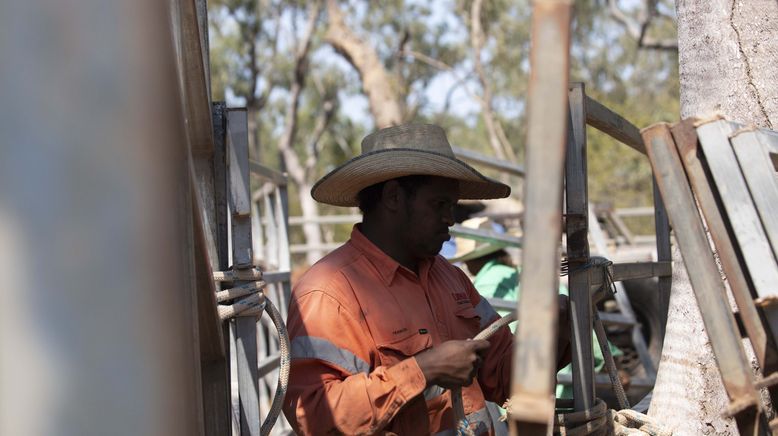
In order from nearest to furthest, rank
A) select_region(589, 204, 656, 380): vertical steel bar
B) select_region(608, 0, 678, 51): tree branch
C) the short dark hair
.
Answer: the short dark hair < select_region(589, 204, 656, 380): vertical steel bar < select_region(608, 0, 678, 51): tree branch

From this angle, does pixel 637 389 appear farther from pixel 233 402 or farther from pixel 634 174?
pixel 634 174

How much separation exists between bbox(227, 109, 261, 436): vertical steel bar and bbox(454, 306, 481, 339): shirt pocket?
2.08 ft

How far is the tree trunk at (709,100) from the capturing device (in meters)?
2.39

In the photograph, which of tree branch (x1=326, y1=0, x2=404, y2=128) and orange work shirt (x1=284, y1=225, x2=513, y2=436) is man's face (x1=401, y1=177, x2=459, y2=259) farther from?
tree branch (x1=326, y1=0, x2=404, y2=128)

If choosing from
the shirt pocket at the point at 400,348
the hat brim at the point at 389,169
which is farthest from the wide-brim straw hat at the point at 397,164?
the shirt pocket at the point at 400,348

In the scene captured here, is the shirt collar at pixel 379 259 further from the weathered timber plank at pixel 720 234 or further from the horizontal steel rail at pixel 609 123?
the weathered timber plank at pixel 720 234

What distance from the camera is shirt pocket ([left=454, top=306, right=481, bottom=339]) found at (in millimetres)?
2562

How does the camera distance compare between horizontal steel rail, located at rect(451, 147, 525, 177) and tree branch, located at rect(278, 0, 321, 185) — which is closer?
horizontal steel rail, located at rect(451, 147, 525, 177)

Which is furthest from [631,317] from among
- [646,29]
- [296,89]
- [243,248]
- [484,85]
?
[296,89]

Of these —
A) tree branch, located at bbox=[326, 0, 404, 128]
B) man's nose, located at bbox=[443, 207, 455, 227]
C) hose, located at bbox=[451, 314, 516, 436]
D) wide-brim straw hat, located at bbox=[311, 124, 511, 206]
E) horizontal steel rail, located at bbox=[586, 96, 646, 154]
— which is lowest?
hose, located at bbox=[451, 314, 516, 436]

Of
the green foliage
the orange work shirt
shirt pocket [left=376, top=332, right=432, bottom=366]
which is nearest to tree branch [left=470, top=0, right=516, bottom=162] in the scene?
the green foliage

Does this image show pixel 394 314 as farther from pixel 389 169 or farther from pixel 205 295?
pixel 205 295

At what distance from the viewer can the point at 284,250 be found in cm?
520

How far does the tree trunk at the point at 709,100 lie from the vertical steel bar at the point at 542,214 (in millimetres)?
1688
